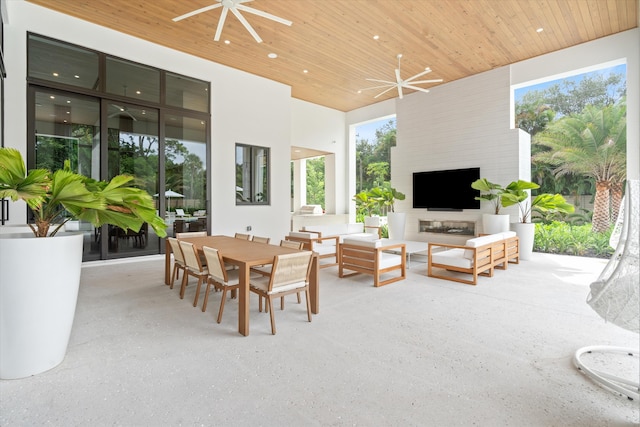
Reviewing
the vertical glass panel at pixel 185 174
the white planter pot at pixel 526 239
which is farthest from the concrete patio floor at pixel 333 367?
the white planter pot at pixel 526 239

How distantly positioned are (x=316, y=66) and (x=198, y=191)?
381cm

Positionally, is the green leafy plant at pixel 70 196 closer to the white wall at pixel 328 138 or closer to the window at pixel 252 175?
the window at pixel 252 175

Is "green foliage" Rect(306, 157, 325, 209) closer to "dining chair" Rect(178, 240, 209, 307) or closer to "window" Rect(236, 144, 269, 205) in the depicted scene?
"window" Rect(236, 144, 269, 205)

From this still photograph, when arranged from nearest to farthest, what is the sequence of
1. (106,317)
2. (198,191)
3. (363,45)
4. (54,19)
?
(106,317)
(54,19)
(363,45)
(198,191)

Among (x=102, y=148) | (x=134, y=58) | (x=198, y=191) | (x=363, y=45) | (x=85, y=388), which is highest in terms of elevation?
(x=363, y=45)

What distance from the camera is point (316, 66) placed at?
23.7 ft

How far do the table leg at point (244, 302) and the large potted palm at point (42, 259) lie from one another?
2.75ft

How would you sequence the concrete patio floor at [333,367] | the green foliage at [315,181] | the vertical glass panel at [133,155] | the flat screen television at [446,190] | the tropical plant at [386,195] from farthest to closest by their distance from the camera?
the green foliage at [315,181] < the tropical plant at [386,195] < the flat screen television at [446,190] < the vertical glass panel at [133,155] < the concrete patio floor at [333,367]

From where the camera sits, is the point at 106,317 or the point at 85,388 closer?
the point at 85,388

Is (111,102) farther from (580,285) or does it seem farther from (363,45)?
(580,285)

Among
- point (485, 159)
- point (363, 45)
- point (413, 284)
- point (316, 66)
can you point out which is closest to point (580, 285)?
point (413, 284)

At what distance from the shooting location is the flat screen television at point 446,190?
783 cm

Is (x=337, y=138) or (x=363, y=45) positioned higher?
(x=363, y=45)

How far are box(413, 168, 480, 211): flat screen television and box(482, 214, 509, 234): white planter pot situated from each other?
32.3 inches
